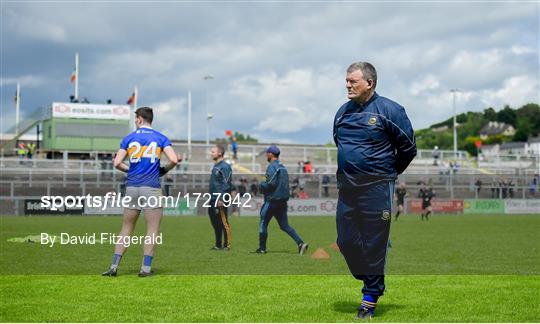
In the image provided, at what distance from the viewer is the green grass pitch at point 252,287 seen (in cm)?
675

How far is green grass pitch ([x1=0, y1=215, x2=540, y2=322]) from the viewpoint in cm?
675

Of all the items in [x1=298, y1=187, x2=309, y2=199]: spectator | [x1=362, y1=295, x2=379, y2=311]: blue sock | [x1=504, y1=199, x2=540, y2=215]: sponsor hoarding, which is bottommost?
[x1=504, y1=199, x2=540, y2=215]: sponsor hoarding

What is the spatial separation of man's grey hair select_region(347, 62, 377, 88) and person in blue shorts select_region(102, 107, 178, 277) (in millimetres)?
3468

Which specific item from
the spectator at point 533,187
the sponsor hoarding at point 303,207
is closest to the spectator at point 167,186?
the sponsor hoarding at point 303,207

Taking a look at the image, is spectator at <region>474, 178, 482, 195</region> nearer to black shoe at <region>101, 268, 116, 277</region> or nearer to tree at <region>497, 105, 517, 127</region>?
black shoe at <region>101, 268, 116, 277</region>

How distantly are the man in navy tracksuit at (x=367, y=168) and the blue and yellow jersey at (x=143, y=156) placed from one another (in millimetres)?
3276

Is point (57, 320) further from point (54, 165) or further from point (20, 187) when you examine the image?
Result: point (54, 165)

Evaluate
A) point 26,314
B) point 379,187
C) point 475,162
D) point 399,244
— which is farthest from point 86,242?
point 475,162

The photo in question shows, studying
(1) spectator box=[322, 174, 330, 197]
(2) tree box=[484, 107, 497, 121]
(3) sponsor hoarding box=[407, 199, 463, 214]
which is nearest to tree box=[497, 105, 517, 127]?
(2) tree box=[484, 107, 497, 121]

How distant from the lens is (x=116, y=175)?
123 ft

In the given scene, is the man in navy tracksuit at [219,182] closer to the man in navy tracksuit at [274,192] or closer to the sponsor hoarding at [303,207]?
the man in navy tracksuit at [274,192]

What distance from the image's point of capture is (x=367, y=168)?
258 inches

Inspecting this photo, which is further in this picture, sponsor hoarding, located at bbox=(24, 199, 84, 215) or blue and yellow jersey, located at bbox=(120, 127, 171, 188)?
sponsor hoarding, located at bbox=(24, 199, 84, 215)

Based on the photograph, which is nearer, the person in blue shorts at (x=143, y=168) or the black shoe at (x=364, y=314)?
the black shoe at (x=364, y=314)
